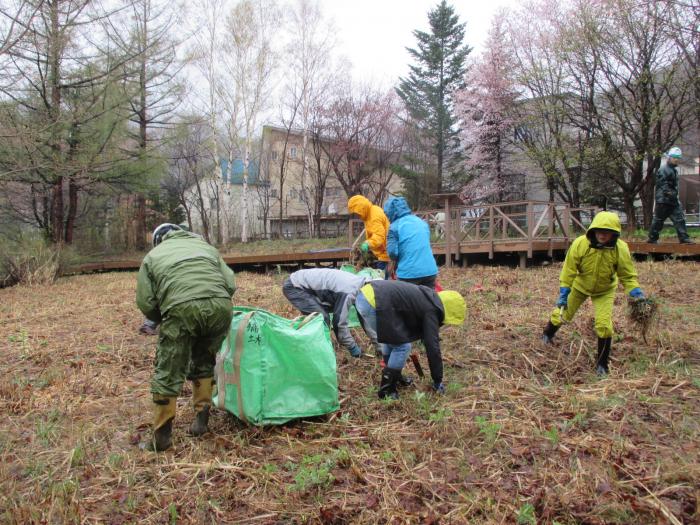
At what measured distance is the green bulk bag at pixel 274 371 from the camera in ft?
9.96

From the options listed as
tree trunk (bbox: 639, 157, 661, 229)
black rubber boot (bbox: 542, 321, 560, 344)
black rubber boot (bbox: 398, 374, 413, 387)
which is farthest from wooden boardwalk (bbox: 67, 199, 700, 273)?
black rubber boot (bbox: 398, 374, 413, 387)

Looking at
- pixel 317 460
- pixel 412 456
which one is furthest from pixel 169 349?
pixel 412 456

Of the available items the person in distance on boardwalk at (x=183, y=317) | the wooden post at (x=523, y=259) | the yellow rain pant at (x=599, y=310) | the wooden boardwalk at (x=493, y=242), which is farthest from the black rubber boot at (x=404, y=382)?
the wooden post at (x=523, y=259)

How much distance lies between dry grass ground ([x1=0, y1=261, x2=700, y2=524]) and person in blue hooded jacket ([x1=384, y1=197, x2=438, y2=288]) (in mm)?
825

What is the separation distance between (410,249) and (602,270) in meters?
1.69

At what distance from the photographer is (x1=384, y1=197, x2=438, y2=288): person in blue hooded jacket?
4746mm

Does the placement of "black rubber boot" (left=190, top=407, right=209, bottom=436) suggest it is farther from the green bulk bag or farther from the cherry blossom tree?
the cherry blossom tree

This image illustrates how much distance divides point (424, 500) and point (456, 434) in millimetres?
698

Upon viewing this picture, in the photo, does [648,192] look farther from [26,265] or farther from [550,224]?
[26,265]

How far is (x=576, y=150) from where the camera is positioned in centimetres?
1560

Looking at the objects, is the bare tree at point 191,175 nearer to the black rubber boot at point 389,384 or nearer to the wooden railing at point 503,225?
the wooden railing at point 503,225

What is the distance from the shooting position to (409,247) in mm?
4777

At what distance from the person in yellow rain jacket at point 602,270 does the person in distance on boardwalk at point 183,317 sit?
2.99m

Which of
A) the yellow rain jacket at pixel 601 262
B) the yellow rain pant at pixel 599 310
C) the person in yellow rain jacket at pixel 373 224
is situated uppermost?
the person in yellow rain jacket at pixel 373 224
